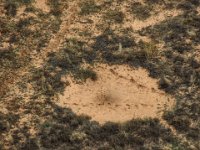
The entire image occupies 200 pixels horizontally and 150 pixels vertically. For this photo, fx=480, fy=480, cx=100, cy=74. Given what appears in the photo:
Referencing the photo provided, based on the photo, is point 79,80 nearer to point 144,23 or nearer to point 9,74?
point 9,74

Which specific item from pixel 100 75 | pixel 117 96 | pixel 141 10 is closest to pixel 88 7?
pixel 141 10

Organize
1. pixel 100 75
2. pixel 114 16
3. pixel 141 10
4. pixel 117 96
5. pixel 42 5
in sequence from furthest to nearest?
pixel 42 5 < pixel 141 10 < pixel 114 16 < pixel 100 75 < pixel 117 96

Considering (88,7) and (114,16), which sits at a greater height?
(88,7)

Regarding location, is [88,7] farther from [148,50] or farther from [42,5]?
[148,50]

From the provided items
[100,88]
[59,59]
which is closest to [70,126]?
[100,88]

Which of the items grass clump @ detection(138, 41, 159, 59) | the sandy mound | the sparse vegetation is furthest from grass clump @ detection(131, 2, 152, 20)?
the sandy mound

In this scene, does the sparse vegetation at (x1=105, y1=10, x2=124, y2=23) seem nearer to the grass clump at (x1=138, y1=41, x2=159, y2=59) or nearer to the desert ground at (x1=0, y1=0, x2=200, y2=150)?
the desert ground at (x1=0, y1=0, x2=200, y2=150)
